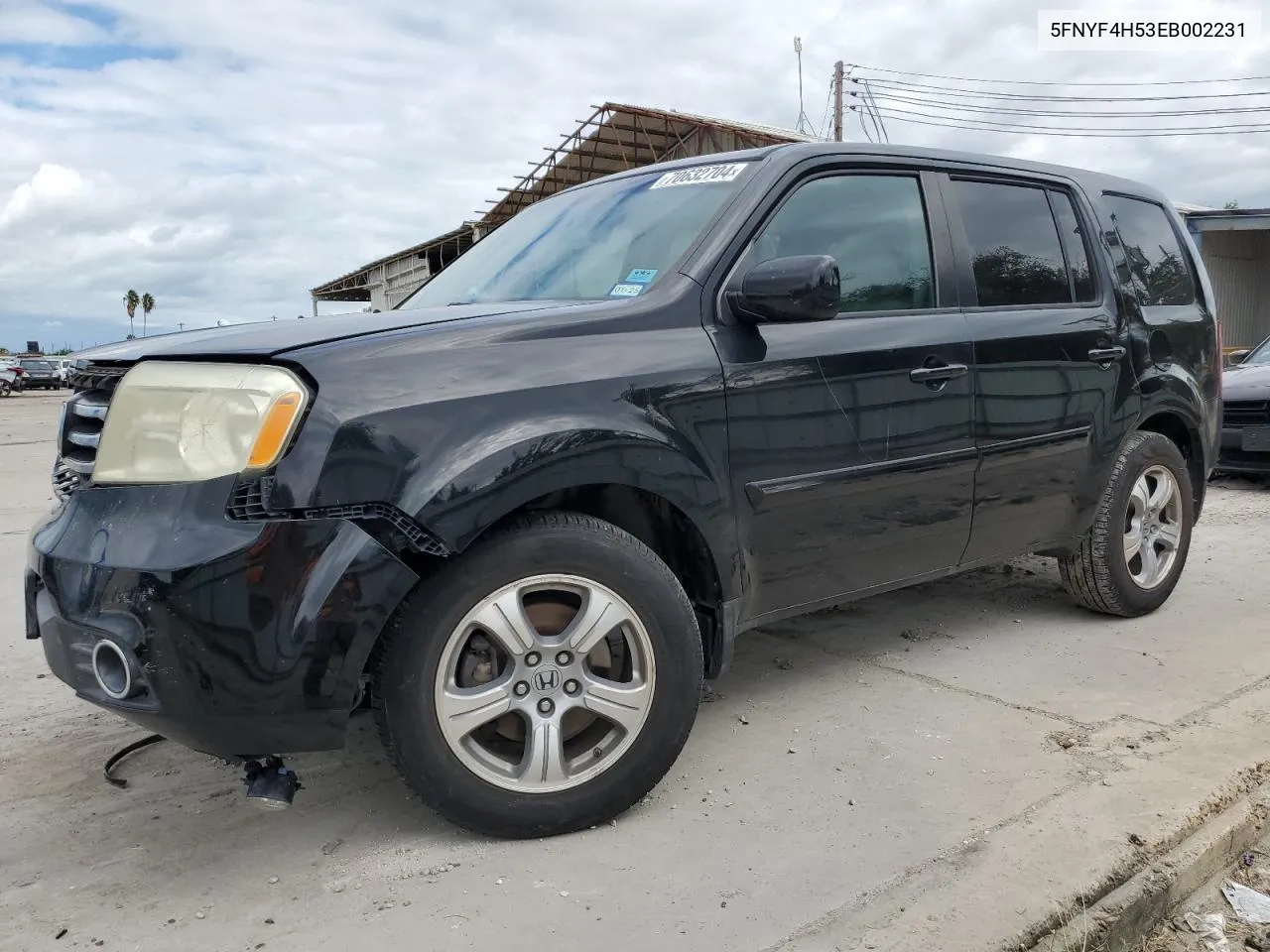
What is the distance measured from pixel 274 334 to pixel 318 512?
547 millimetres

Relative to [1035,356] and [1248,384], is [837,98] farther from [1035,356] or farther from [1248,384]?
[1035,356]

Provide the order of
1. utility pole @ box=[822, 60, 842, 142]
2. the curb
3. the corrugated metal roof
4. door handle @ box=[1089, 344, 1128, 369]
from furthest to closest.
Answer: utility pole @ box=[822, 60, 842, 142]
the corrugated metal roof
door handle @ box=[1089, 344, 1128, 369]
the curb

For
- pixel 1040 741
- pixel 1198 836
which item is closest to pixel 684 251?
pixel 1040 741

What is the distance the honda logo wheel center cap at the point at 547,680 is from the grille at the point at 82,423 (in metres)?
1.18

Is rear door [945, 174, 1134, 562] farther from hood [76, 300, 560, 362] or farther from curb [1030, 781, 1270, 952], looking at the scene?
hood [76, 300, 560, 362]

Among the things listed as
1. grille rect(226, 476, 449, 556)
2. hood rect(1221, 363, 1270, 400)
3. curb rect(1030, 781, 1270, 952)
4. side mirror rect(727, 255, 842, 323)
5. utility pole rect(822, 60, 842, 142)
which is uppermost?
utility pole rect(822, 60, 842, 142)

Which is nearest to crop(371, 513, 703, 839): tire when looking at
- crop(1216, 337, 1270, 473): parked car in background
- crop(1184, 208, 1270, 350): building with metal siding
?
crop(1216, 337, 1270, 473): parked car in background

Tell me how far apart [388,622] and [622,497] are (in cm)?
78

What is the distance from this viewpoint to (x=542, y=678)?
254cm

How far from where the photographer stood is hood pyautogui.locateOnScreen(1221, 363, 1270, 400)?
8102mm

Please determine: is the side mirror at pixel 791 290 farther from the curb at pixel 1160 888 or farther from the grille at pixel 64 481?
the grille at pixel 64 481

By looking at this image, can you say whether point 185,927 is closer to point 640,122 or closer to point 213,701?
point 213,701

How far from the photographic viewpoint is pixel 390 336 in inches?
96.3

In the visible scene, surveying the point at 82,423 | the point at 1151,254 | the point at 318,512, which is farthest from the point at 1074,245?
the point at 82,423
